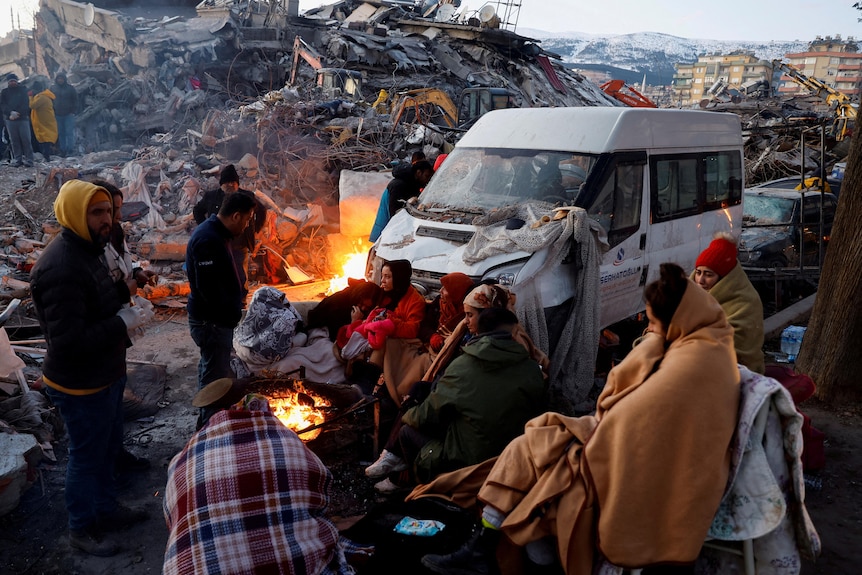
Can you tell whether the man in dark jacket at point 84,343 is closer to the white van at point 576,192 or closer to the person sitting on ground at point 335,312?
the person sitting on ground at point 335,312

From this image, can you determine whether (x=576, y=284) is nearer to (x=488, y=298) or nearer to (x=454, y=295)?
(x=454, y=295)

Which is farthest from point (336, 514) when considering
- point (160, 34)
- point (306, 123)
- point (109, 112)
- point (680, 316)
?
point (160, 34)

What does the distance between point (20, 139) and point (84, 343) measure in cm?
1498

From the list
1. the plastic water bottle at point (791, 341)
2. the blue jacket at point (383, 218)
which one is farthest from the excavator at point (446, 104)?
the plastic water bottle at point (791, 341)

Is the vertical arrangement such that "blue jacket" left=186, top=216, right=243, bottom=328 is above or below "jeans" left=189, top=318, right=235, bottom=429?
above

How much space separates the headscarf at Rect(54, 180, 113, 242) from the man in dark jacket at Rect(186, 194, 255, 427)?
36.6 inches

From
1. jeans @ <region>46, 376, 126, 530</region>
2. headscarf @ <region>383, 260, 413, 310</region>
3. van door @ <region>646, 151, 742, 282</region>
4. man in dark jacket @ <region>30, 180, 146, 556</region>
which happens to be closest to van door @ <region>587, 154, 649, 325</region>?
van door @ <region>646, 151, 742, 282</region>

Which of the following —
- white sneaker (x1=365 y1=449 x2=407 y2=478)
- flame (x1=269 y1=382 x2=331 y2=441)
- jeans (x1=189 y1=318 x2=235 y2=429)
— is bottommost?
white sneaker (x1=365 y1=449 x2=407 y2=478)

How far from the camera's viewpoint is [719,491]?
270 cm

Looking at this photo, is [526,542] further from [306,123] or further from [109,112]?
[109,112]

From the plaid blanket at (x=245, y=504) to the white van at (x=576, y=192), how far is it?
2869 millimetres

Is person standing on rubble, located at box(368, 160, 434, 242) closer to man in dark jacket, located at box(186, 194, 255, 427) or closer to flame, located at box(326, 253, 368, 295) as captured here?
flame, located at box(326, 253, 368, 295)

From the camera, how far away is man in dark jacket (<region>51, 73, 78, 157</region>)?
646 inches

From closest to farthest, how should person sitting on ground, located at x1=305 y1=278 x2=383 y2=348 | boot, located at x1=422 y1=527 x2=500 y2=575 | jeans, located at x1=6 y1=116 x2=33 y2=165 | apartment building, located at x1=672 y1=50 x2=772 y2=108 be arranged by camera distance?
boot, located at x1=422 y1=527 x2=500 y2=575, person sitting on ground, located at x1=305 y1=278 x2=383 y2=348, jeans, located at x1=6 y1=116 x2=33 y2=165, apartment building, located at x1=672 y1=50 x2=772 y2=108
